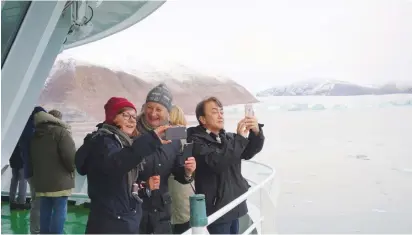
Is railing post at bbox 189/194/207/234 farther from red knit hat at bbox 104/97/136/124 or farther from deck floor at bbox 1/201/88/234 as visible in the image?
deck floor at bbox 1/201/88/234

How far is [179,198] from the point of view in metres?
1.36

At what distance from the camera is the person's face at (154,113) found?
4.02ft

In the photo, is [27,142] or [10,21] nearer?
[10,21]

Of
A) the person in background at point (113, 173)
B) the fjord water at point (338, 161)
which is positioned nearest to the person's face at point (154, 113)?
the person in background at point (113, 173)

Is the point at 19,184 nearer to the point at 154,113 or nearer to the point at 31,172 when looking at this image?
the point at 31,172

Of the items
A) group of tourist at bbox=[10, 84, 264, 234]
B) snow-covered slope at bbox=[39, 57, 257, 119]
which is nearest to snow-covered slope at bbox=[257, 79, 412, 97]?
snow-covered slope at bbox=[39, 57, 257, 119]

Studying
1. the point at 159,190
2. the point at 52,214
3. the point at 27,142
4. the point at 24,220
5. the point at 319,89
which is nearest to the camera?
the point at 159,190

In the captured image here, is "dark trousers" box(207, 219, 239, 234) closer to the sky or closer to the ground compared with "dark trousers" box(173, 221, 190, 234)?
closer to the sky

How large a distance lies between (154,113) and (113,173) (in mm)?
311

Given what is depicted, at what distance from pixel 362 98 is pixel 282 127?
493mm

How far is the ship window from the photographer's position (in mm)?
1233

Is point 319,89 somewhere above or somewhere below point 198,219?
above

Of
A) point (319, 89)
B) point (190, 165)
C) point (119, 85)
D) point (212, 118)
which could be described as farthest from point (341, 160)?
point (190, 165)

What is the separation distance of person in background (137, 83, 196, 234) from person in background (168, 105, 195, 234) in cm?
8
